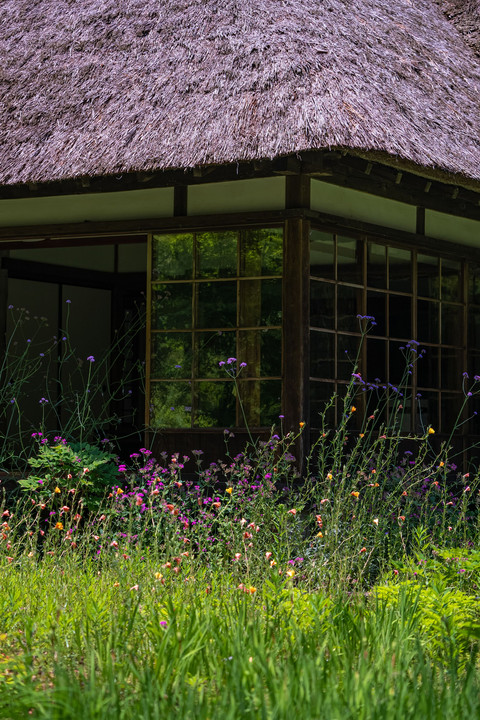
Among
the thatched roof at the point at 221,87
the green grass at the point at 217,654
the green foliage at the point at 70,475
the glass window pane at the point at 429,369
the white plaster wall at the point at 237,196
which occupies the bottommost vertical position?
the green grass at the point at 217,654

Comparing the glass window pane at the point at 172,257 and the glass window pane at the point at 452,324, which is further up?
Answer: the glass window pane at the point at 172,257

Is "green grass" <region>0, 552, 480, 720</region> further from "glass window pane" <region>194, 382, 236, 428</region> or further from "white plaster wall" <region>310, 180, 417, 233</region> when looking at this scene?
"white plaster wall" <region>310, 180, 417, 233</region>

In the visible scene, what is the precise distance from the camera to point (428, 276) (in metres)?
7.82

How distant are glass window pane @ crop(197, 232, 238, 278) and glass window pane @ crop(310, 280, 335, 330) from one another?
55cm

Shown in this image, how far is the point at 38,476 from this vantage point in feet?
21.3

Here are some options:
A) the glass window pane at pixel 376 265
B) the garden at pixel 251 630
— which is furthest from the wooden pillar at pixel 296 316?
the garden at pixel 251 630

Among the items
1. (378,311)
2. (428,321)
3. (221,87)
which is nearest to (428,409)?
(428,321)

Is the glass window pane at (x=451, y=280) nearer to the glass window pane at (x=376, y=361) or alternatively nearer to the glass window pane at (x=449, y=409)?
the glass window pane at (x=449, y=409)

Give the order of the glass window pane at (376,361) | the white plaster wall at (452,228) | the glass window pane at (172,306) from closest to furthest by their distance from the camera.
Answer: the glass window pane at (172,306)
the glass window pane at (376,361)
the white plaster wall at (452,228)

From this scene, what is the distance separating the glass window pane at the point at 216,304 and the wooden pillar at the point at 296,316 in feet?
1.33

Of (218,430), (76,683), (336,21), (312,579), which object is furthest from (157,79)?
(76,683)

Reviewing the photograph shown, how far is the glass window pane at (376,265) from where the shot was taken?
7293 mm

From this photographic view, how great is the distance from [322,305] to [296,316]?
365 millimetres

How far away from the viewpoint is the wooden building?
20.5ft
